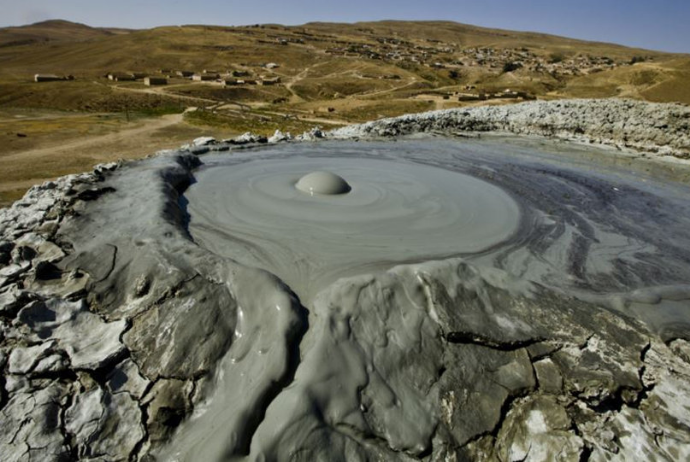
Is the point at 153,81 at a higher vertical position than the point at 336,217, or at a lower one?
higher

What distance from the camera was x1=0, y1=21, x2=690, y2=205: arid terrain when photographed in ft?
57.7

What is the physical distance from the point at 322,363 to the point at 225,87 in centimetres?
3714

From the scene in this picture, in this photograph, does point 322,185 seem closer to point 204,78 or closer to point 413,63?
point 204,78

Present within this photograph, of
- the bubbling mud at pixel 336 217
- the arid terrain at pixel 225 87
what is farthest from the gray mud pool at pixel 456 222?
the arid terrain at pixel 225 87

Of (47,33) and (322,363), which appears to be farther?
(47,33)

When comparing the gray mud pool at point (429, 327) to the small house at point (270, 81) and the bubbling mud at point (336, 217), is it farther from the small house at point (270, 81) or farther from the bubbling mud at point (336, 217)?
the small house at point (270, 81)

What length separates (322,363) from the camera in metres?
2.78

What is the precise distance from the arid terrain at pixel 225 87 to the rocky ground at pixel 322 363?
9723mm

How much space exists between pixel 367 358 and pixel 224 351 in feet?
3.76

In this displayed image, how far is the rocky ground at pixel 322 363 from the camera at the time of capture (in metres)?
2.53

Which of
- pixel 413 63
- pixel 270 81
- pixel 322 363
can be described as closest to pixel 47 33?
pixel 270 81

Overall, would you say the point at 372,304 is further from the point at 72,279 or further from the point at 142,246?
the point at 72,279

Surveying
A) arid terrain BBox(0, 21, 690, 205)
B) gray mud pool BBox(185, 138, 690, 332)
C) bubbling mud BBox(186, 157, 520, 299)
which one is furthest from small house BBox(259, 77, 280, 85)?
bubbling mud BBox(186, 157, 520, 299)

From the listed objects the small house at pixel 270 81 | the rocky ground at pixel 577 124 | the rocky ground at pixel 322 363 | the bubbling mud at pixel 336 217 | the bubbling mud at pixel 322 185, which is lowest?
the rocky ground at pixel 322 363
